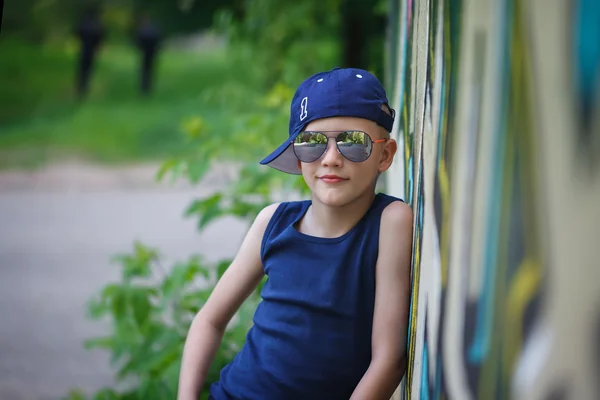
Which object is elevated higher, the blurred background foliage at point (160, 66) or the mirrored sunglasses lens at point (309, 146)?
the blurred background foliage at point (160, 66)

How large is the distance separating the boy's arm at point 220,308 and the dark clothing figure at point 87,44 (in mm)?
14737

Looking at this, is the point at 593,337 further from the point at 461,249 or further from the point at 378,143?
the point at 378,143

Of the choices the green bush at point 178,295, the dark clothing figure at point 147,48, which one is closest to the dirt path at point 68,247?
the green bush at point 178,295

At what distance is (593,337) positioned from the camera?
2.97ft

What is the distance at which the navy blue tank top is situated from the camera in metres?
1.98

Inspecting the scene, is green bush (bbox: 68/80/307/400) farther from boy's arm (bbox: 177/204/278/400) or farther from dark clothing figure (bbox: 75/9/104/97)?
dark clothing figure (bbox: 75/9/104/97)

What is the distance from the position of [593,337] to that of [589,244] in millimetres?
90

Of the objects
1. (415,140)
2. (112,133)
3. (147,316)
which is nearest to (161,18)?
(112,133)

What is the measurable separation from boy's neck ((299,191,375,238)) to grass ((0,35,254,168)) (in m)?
13.4

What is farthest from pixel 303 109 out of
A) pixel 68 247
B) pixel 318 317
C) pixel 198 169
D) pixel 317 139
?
pixel 68 247

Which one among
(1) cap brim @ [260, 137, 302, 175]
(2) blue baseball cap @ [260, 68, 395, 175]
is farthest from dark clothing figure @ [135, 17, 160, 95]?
(2) blue baseball cap @ [260, 68, 395, 175]

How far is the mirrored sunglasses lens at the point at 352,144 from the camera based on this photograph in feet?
6.44

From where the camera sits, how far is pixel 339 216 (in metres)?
2.04

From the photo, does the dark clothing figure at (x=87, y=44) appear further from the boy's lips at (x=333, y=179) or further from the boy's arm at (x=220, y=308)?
the boy's lips at (x=333, y=179)
